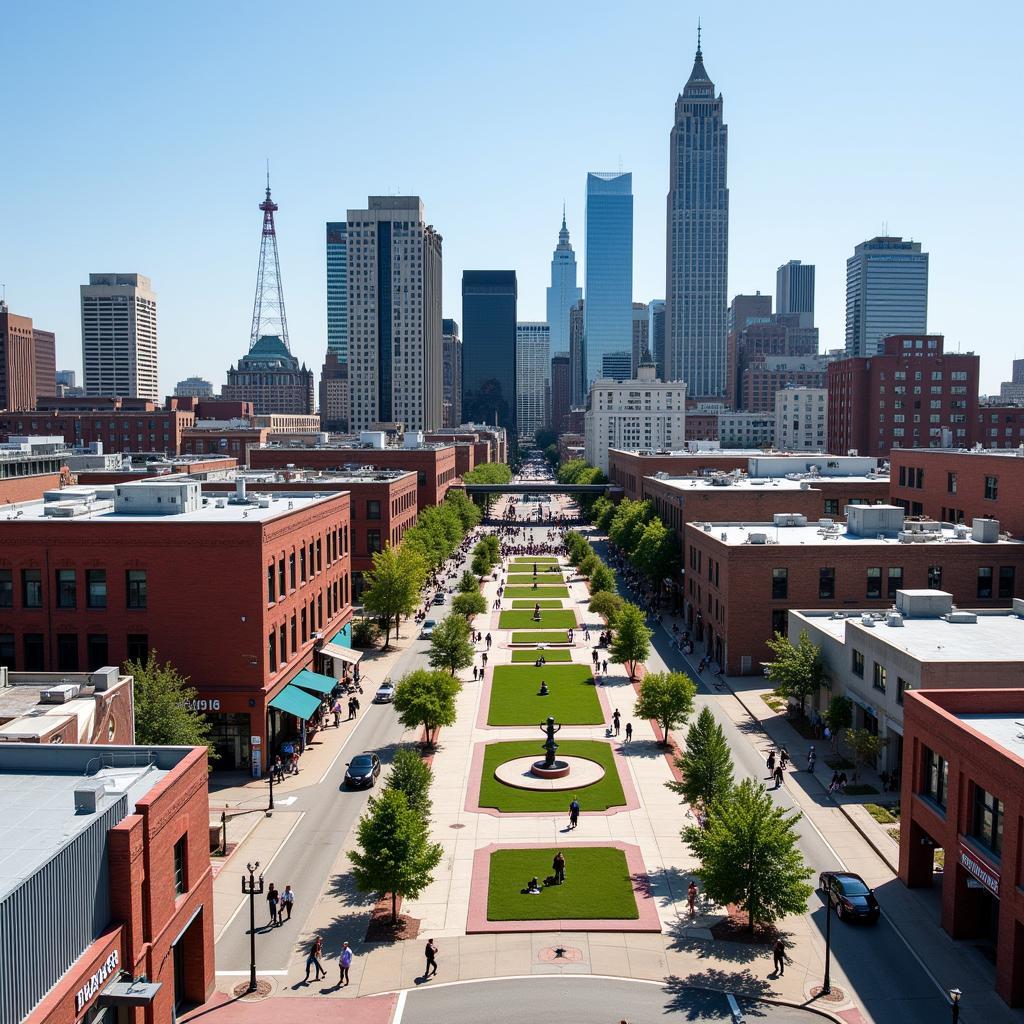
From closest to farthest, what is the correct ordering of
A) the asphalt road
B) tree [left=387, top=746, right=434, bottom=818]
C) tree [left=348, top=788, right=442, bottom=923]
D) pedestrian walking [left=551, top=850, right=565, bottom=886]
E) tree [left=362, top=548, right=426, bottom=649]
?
the asphalt road < tree [left=348, top=788, right=442, bottom=923] < pedestrian walking [left=551, top=850, right=565, bottom=886] < tree [left=387, top=746, right=434, bottom=818] < tree [left=362, top=548, right=426, bottom=649]

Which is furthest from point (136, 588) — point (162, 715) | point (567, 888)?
point (567, 888)

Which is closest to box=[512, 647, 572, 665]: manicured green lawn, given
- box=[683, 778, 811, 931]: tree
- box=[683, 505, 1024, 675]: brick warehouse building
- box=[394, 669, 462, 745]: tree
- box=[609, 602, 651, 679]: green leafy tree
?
box=[609, 602, 651, 679]: green leafy tree

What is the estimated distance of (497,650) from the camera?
7750cm

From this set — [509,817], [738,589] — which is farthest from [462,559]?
[509,817]

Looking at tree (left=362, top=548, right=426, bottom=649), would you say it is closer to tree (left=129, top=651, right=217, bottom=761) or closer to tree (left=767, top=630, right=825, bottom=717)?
tree (left=767, top=630, right=825, bottom=717)

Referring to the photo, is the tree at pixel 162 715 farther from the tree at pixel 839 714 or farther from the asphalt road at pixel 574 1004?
the tree at pixel 839 714

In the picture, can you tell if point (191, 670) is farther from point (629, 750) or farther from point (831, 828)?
point (831, 828)

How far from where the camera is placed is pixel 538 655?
74.9 m

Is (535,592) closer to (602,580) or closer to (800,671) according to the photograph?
(602,580)

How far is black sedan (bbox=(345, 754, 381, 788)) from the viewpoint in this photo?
46.2 m

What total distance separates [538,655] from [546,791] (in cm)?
2960

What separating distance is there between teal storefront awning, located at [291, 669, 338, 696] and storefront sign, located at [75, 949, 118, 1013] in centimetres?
3092

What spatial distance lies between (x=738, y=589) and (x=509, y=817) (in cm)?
3002

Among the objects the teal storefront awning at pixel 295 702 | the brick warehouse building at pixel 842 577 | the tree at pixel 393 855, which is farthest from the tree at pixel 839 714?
the teal storefront awning at pixel 295 702
